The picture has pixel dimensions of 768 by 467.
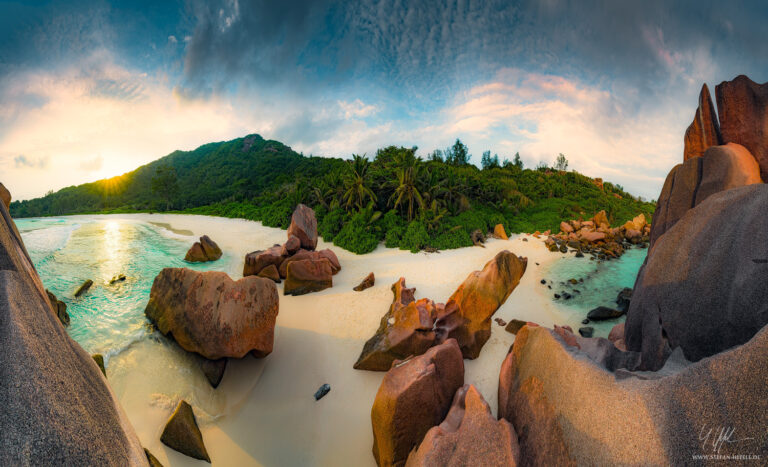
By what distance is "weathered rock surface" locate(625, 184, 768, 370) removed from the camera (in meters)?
4.05

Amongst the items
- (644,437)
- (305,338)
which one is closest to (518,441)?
(644,437)

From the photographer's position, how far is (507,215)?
28125 mm

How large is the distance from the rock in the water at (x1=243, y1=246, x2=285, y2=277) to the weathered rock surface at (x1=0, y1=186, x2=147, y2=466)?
9.98m

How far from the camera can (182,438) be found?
493 centimetres

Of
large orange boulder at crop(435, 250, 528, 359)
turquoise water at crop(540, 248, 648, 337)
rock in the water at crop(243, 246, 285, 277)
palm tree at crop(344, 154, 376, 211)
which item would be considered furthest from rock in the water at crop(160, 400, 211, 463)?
palm tree at crop(344, 154, 376, 211)

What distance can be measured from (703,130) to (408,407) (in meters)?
12.6

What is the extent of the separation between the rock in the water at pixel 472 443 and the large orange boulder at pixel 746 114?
10.8 meters

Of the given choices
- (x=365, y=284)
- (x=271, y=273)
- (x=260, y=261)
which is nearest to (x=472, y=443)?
(x=365, y=284)

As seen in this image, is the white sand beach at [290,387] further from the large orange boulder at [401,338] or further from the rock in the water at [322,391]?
the large orange boulder at [401,338]

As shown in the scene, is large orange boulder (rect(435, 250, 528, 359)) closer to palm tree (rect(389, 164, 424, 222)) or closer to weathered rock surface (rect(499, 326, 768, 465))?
weathered rock surface (rect(499, 326, 768, 465))

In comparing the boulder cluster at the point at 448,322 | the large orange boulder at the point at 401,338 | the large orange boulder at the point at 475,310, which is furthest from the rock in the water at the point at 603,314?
the large orange boulder at the point at 401,338

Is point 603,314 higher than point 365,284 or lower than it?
lower

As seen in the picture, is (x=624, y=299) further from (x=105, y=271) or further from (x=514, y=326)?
(x=105, y=271)

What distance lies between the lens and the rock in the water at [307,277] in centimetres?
1095
